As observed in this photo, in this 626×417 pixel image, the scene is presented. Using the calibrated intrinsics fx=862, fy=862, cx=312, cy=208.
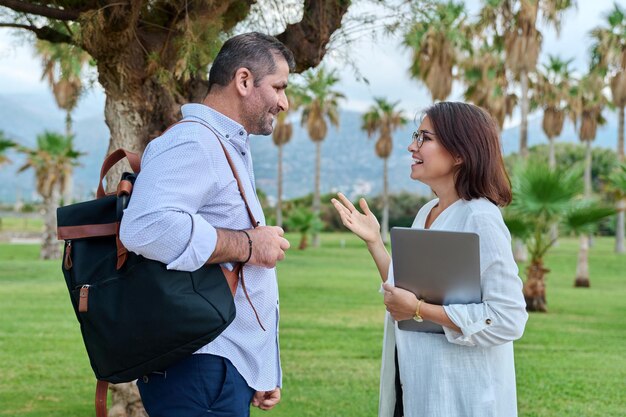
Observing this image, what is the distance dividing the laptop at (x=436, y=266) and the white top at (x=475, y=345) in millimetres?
36

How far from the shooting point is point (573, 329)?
565 inches

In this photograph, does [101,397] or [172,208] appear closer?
[172,208]

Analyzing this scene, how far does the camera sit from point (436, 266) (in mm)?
2752

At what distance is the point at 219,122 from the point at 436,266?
2.70ft

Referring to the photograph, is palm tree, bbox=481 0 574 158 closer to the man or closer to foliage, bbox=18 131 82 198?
foliage, bbox=18 131 82 198

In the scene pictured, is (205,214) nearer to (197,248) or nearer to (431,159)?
(197,248)

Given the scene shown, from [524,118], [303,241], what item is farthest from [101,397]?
[303,241]

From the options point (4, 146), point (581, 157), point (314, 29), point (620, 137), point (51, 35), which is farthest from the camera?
point (581, 157)

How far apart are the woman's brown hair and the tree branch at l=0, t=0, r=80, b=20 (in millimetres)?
2991

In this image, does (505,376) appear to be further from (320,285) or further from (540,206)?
(320,285)

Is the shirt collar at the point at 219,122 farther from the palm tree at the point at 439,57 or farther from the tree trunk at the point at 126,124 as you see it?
the palm tree at the point at 439,57

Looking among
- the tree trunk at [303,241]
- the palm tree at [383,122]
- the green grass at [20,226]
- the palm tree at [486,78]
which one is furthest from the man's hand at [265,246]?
the green grass at [20,226]

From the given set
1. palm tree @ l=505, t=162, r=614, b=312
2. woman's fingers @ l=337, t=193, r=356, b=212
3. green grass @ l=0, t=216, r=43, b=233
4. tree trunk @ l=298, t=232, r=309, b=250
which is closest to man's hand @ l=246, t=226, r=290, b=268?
woman's fingers @ l=337, t=193, r=356, b=212

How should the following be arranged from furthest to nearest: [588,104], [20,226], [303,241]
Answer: [20,226] → [588,104] → [303,241]
